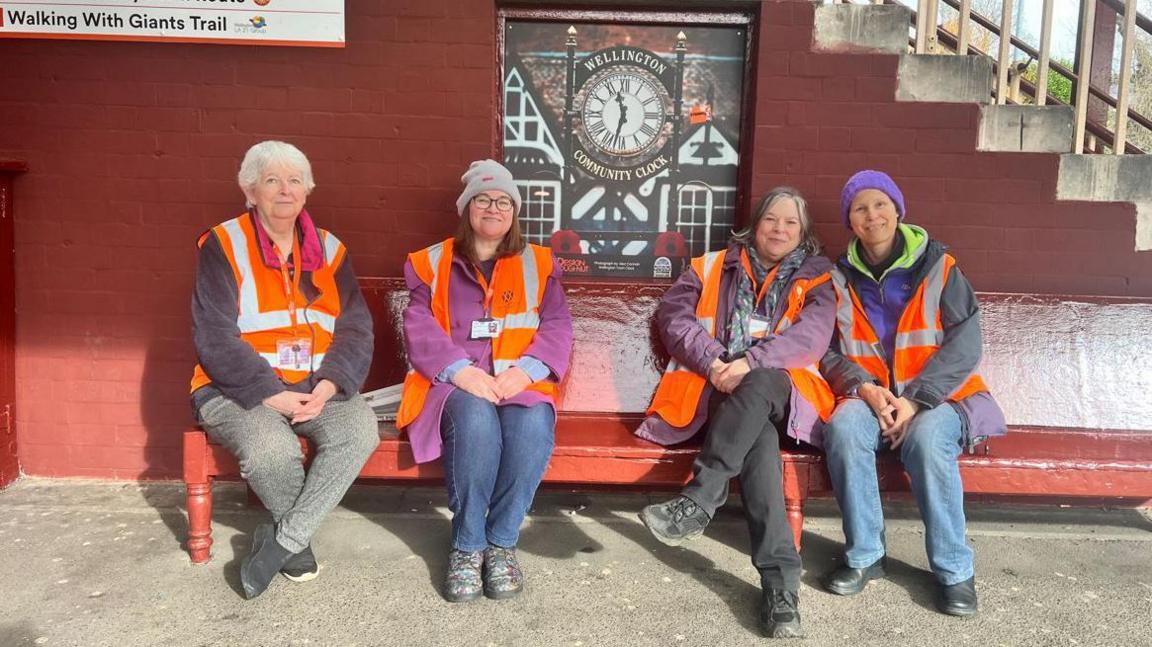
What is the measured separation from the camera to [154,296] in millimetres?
3836

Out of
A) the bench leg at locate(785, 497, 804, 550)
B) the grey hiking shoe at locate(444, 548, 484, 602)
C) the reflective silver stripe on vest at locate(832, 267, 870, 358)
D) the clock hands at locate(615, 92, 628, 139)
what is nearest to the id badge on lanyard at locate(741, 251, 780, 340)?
the reflective silver stripe on vest at locate(832, 267, 870, 358)

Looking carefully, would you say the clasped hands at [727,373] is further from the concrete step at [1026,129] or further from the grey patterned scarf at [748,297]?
the concrete step at [1026,129]

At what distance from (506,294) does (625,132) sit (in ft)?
4.28

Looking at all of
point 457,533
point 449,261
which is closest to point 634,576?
point 457,533

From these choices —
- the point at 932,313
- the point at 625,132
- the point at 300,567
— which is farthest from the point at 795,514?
the point at 625,132

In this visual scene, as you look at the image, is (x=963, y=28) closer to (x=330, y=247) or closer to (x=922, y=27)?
(x=922, y=27)

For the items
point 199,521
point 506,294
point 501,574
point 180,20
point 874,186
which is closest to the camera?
point 501,574

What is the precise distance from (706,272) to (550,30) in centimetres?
156

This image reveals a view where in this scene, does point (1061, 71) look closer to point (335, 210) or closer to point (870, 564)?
point (870, 564)

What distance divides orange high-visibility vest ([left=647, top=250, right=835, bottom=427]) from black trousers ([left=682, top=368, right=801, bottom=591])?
233 mm

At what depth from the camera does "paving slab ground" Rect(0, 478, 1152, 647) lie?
2.53 metres

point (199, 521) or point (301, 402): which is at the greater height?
point (301, 402)

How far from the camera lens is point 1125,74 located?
369cm

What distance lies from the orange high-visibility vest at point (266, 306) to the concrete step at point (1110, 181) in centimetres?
349
